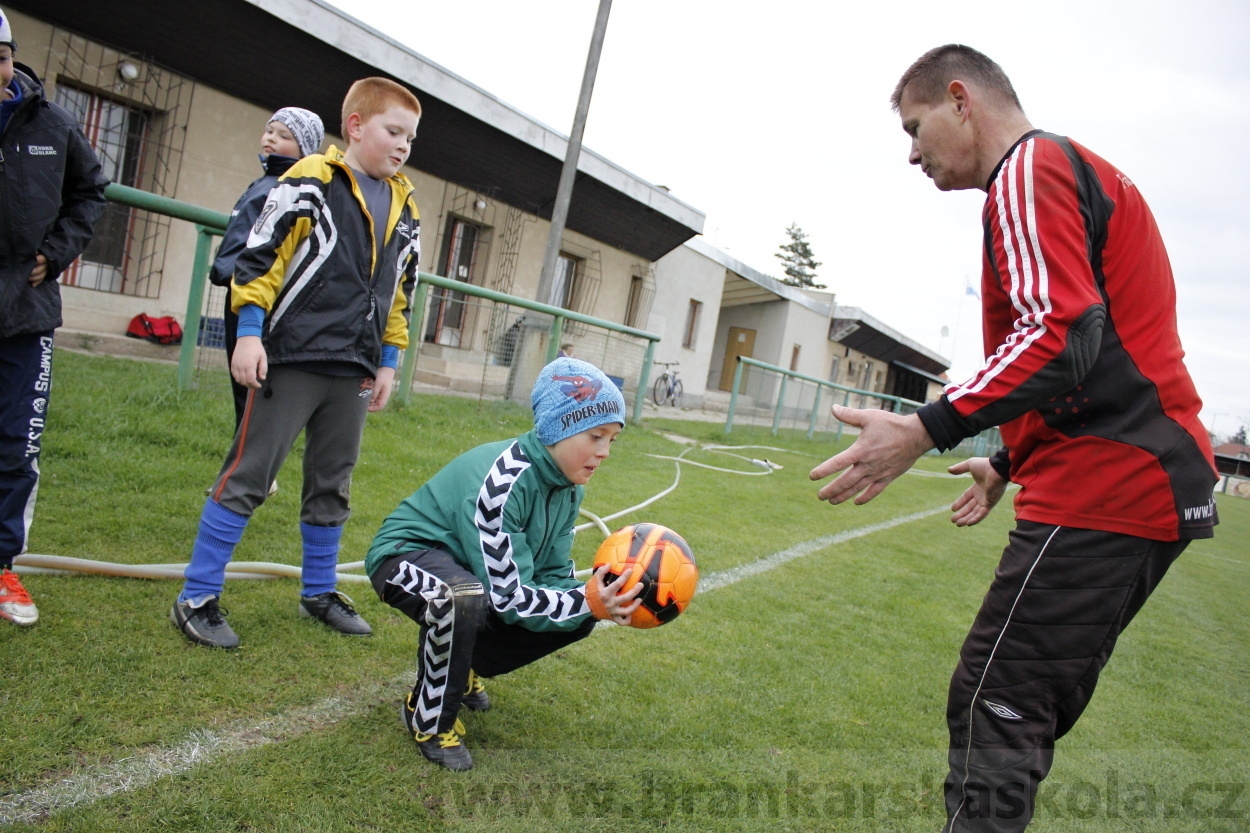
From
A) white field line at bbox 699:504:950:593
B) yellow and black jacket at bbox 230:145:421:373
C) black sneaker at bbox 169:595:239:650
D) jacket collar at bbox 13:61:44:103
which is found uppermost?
jacket collar at bbox 13:61:44:103

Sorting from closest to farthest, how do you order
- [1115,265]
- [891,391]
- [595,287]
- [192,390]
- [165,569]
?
[1115,265] → [165,569] → [192,390] → [595,287] → [891,391]

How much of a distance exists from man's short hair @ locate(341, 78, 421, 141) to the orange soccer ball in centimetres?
186

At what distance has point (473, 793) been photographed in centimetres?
232

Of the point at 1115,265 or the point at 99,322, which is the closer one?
the point at 1115,265

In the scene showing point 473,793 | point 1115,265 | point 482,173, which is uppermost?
point 482,173

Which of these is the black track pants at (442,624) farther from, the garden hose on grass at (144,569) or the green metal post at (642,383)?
the green metal post at (642,383)

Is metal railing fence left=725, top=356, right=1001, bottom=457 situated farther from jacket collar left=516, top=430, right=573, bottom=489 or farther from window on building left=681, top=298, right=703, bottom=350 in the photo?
jacket collar left=516, top=430, right=573, bottom=489

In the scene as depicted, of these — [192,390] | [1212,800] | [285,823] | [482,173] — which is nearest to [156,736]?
[285,823]

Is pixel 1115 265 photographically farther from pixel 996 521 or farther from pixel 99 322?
pixel 99 322

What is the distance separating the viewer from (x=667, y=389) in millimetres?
22312

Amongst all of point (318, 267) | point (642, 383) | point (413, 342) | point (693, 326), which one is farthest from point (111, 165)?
point (693, 326)

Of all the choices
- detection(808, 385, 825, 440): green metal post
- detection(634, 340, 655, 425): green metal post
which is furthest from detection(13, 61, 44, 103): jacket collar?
detection(808, 385, 825, 440): green metal post

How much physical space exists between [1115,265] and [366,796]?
2.40 meters

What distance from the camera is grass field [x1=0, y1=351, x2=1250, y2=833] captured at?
86.0 inches
